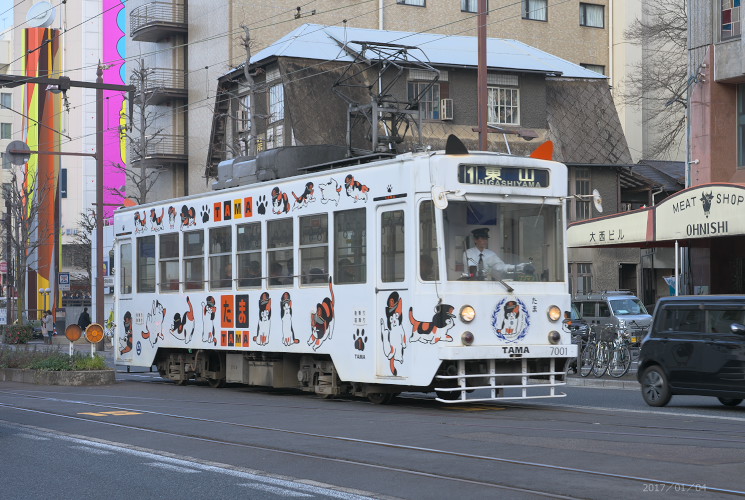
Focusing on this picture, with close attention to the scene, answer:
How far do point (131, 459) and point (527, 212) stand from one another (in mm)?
7092

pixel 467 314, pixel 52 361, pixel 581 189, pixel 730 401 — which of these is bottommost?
pixel 730 401

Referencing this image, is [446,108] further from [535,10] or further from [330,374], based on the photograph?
[330,374]

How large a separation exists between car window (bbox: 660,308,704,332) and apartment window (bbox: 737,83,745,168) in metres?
16.4

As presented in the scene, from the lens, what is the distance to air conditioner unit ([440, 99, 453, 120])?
155 feet

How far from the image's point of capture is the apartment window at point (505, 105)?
48347mm

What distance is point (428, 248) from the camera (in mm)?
15320

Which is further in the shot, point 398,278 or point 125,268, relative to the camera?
point 125,268

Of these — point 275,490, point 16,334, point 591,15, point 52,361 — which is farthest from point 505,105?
point 275,490

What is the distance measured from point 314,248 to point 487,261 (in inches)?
124

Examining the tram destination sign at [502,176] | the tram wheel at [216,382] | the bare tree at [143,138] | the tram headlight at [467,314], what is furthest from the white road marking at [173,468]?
the bare tree at [143,138]

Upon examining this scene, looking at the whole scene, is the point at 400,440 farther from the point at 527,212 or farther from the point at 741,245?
the point at 741,245

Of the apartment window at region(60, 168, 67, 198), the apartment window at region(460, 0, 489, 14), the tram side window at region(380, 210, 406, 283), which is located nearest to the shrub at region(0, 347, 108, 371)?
the tram side window at region(380, 210, 406, 283)

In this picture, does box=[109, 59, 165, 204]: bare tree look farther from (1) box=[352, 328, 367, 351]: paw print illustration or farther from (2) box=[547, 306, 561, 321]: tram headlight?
(2) box=[547, 306, 561, 321]: tram headlight

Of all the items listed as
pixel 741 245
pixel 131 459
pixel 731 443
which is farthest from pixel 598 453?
pixel 741 245
